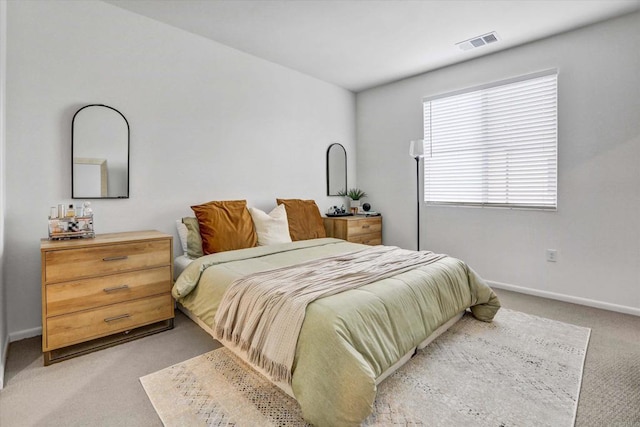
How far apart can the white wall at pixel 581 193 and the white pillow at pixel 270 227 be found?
6.97 feet

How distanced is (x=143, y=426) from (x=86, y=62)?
2.71 metres

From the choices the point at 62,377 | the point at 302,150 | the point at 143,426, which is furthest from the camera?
the point at 302,150

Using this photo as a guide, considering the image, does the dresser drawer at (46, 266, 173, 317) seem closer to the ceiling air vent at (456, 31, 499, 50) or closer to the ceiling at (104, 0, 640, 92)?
the ceiling at (104, 0, 640, 92)

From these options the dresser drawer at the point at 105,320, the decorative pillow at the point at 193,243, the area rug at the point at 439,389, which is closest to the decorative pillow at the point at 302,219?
the decorative pillow at the point at 193,243

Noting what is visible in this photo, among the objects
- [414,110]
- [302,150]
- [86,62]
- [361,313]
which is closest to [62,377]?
[361,313]

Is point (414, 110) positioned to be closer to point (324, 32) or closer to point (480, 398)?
point (324, 32)

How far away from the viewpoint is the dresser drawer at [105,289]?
→ 2.06 metres

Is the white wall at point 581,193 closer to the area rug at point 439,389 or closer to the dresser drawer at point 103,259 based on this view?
the area rug at point 439,389

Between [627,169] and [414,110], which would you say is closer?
[627,169]

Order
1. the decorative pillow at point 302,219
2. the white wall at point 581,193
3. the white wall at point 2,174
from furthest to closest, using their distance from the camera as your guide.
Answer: the decorative pillow at point 302,219 → the white wall at point 581,193 → the white wall at point 2,174

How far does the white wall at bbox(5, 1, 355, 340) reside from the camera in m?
2.37

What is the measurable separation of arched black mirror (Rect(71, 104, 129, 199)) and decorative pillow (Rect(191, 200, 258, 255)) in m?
0.68

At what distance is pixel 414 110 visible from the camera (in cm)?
434

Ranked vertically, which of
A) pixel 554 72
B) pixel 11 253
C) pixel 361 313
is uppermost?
pixel 554 72
